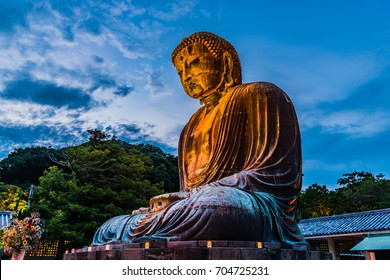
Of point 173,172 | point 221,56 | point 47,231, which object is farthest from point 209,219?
point 173,172

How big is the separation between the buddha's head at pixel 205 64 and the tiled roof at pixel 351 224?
440 inches

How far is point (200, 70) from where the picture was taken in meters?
5.63

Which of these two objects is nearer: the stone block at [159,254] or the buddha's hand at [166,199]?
the stone block at [159,254]

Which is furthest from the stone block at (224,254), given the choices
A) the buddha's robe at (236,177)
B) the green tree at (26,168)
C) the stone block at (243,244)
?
the green tree at (26,168)

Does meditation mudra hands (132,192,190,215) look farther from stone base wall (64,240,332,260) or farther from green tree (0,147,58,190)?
green tree (0,147,58,190)

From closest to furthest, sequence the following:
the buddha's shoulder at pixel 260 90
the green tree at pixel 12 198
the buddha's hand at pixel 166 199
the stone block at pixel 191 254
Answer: the stone block at pixel 191 254 < the buddha's hand at pixel 166 199 < the buddha's shoulder at pixel 260 90 < the green tree at pixel 12 198

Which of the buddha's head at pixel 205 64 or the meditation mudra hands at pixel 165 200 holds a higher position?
the buddha's head at pixel 205 64

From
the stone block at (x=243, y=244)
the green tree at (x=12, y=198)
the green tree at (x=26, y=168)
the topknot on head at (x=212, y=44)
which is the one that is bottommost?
the stone block at (x=243, y=244)

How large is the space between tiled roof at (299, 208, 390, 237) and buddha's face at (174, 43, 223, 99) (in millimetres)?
11266

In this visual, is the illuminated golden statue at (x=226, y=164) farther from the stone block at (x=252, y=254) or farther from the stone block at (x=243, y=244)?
the stone block at (x=252, y=254)

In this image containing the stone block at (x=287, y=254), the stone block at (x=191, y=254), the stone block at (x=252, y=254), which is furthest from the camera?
the stone block at (x=287, y=254)

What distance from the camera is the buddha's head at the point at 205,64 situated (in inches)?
222

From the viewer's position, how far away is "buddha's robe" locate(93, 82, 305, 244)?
3.19 m

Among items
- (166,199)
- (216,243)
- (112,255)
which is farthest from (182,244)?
(166,199)
